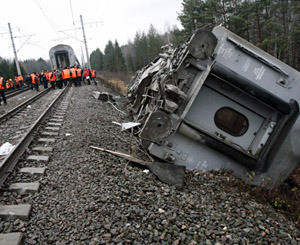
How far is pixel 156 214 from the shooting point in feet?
9.64

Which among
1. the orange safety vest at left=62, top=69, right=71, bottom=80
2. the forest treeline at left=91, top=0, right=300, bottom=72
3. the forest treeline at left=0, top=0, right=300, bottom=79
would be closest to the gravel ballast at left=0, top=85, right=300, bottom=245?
the forest treeline at left=0, top=0, right=300, bottom=79

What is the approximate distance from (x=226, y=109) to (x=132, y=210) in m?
3.23

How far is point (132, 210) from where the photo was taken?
291cm

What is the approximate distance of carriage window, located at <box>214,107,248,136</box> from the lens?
5.16 metres

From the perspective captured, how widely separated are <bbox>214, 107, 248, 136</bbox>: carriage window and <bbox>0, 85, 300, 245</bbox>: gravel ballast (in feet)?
3.74

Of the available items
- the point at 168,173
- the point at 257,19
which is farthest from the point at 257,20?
the point at 168,173

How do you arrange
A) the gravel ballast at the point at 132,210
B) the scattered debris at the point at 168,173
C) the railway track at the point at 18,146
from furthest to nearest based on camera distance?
the scattered debris at the point at 168,173 → the railway track at the point at 18,146 → the gravel ballast at the point at 132,210

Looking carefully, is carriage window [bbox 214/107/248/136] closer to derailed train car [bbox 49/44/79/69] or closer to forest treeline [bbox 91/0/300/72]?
forest treeline [bbox 91/0/300/72]

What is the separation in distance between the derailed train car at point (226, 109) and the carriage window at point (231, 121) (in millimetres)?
46

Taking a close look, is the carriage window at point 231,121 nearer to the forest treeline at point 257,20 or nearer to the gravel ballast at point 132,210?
the gravel ballast at point 132,210

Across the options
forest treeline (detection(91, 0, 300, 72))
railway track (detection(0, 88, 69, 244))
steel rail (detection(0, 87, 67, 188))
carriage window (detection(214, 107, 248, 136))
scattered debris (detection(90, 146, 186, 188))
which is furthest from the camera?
forest treeline (detection(91, 0, 300, 72))

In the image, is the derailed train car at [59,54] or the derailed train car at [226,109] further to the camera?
the derailed train car at [59,54]

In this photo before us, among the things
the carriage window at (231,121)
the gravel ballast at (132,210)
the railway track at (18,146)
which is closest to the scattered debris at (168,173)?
the gravel ballast at (132,210)

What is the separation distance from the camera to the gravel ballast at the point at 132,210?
2586 mm
